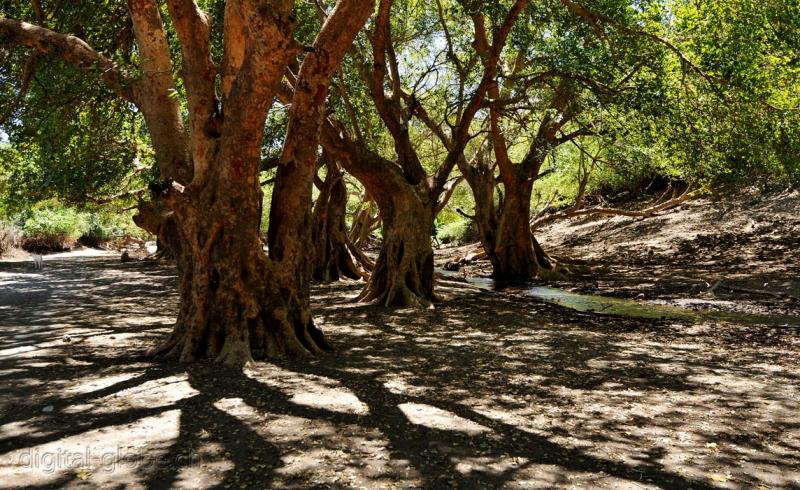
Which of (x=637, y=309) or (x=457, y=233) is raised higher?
(x=457, y=233)

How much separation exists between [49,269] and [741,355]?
22621mm

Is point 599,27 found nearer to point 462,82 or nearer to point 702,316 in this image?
point 462,82

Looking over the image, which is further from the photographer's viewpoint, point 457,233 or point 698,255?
point 457,233

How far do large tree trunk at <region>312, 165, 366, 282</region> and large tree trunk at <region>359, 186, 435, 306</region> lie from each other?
215 inches

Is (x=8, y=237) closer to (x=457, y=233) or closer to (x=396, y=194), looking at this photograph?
(x=396, y=194)

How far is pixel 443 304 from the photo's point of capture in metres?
13.6

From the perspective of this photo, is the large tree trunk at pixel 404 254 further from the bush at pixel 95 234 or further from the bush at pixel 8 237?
the bush at pixel 95 234

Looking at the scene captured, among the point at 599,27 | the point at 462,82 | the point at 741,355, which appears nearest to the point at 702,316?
the point at 741,355

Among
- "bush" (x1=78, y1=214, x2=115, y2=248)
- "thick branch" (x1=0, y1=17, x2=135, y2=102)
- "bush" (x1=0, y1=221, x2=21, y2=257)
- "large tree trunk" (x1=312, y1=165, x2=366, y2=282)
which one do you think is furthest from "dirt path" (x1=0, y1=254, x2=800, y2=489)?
"bush" (x1=78, y1=214, x2=115, y2=248)

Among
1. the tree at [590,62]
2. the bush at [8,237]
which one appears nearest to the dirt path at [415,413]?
the tree at [590,62]

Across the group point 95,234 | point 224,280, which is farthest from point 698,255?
point 95,234

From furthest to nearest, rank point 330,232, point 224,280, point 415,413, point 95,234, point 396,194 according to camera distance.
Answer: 1. point 95,234
2. point 330,232
3. point 396,194
4. point 224,280
5. point 415,413

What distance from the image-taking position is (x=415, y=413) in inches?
221

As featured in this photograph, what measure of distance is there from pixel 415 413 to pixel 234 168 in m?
3.61
